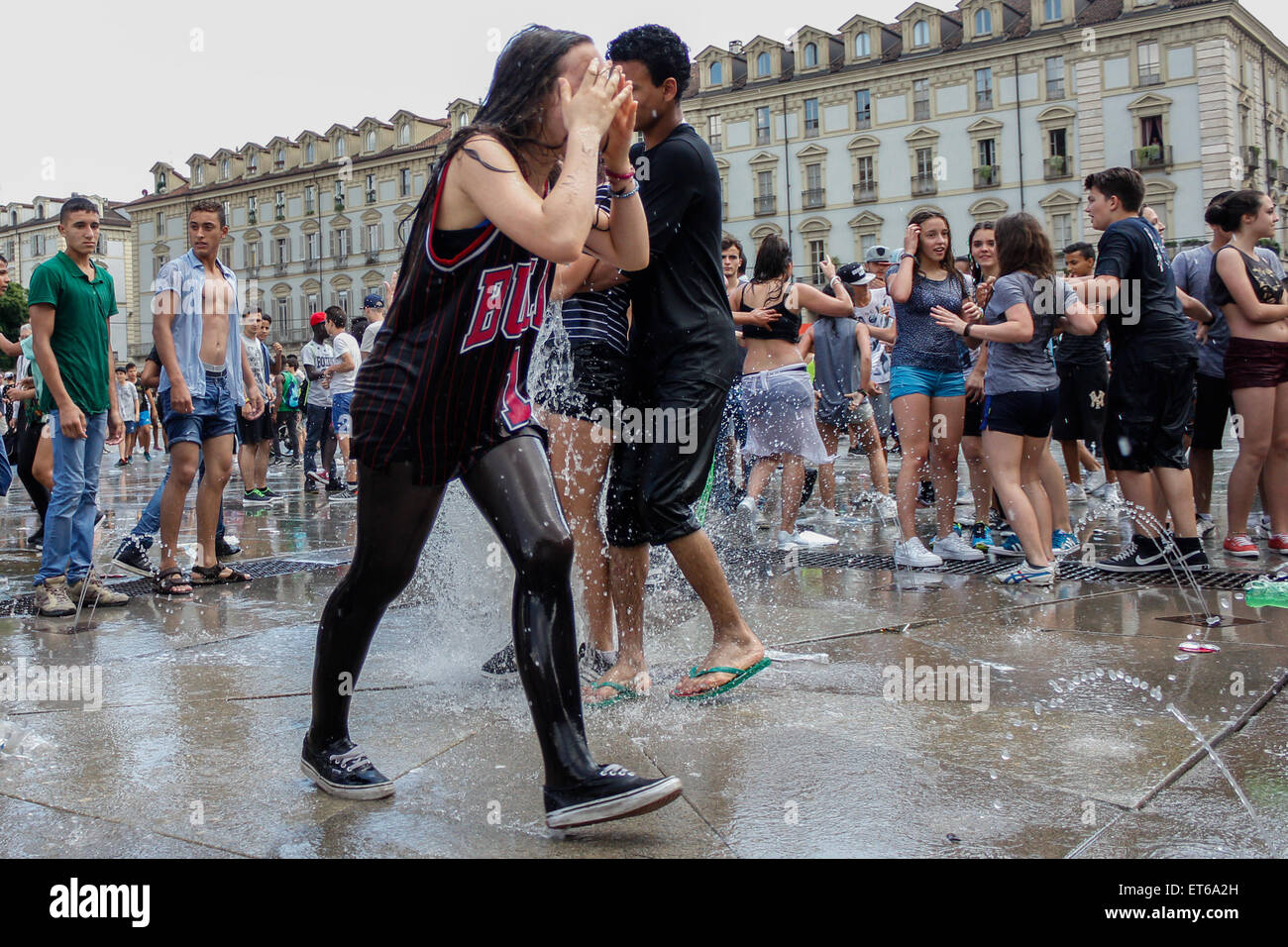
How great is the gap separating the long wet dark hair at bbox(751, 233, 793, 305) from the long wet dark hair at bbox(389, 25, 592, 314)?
14.6ft

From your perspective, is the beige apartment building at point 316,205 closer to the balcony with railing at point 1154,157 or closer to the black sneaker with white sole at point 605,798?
the balcony with railing at point 1154,157

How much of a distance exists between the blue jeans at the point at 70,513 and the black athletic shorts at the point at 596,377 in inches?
117

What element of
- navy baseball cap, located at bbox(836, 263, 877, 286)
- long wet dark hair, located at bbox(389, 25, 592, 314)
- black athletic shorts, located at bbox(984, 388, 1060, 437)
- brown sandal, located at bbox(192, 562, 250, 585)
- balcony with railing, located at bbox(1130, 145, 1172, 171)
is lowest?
brown sandal, located at bbox(192, 562, 250, 585)

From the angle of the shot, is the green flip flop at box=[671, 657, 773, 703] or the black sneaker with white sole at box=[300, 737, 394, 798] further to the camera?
the green flip flop at box=[671, 657, 773, 703]

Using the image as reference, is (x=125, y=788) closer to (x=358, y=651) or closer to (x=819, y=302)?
(x=358, y=651)

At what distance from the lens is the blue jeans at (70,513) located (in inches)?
221

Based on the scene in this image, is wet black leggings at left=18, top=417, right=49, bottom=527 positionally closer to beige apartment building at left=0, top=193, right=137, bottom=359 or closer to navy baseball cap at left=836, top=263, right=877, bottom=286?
navy baseball cap at left=836, top=263, right=877, bottom=286

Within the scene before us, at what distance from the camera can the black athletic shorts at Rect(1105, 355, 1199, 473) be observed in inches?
239

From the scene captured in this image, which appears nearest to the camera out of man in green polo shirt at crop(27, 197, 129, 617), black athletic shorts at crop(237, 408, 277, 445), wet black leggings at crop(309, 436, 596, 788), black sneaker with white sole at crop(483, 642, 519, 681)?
wet black leggings at crop(309, 436, 596, 788)

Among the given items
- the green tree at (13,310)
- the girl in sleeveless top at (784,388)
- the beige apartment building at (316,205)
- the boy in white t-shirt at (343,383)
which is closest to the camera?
the girl in sleeveless top at (784,388)

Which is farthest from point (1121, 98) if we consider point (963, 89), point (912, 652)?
point (912, 652)

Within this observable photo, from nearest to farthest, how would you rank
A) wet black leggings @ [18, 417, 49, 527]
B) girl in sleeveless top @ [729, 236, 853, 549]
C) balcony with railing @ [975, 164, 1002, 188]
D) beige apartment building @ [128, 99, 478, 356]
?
girl in sleeveless top @ [729, 236, 853, 549], wet black leggings @ [18, 417, 49, 527], balcony with railing @ [975, 164, 1002, 188], beige apartment building @ [128, 99, 478, 356]

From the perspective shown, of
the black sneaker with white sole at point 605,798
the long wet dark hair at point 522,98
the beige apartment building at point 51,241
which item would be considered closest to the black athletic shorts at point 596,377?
the long wet dark hair at point 522,98

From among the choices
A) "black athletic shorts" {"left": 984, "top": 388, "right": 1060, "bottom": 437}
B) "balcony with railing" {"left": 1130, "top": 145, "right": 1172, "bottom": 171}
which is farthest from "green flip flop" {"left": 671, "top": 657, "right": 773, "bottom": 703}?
"balcony with railing" {"left": 1130, "top": 145, "right": 1172, "bottom": 171}
